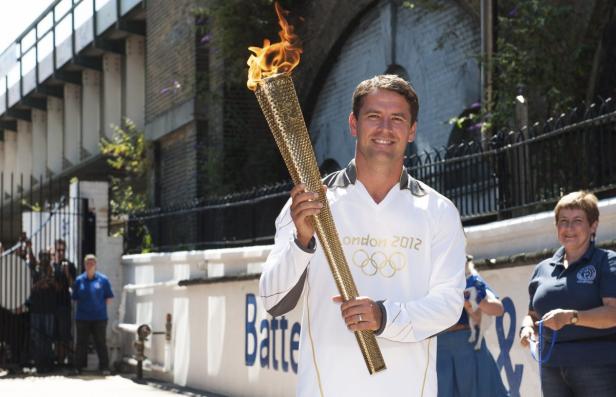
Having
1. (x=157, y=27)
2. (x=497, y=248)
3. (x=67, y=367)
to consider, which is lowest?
(x=67, y=367)

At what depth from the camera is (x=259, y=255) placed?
13.5 meters

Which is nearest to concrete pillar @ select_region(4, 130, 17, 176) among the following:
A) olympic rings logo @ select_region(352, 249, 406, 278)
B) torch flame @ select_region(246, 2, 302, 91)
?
torch flame @ select_region(246, 2, 302, 91)

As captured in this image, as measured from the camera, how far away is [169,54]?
22.8 meters

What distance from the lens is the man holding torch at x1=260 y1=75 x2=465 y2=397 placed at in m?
4.07

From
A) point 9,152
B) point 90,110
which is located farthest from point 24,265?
point 9,152

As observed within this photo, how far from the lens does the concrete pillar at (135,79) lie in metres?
28.1

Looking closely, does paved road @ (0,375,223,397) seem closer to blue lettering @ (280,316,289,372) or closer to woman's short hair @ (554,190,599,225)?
blue lettering @ (280,316,289,372)

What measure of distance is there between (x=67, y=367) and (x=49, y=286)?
1337mm

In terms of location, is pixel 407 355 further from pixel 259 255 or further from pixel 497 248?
pixel 259 255

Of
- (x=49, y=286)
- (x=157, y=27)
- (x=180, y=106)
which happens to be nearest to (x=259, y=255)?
(x=49, y=286)

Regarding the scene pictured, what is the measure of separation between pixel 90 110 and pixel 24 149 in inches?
346

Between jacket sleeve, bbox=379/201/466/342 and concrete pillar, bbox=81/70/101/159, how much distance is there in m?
27.8

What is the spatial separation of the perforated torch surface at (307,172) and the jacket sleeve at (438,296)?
0.28 feet

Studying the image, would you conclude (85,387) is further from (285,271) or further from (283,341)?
(285,271)
